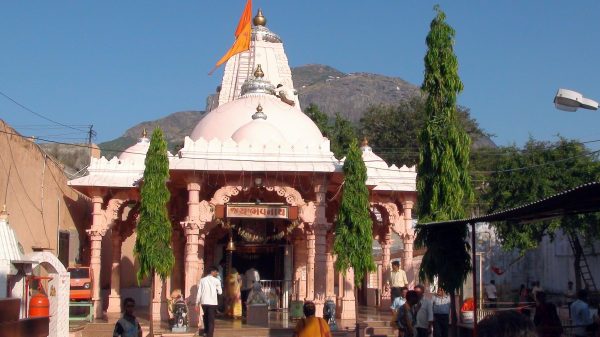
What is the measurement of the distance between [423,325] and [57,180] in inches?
571

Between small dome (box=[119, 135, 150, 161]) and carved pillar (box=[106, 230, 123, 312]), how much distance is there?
2216 millimetres

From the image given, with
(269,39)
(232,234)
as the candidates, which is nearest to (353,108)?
(269,39)

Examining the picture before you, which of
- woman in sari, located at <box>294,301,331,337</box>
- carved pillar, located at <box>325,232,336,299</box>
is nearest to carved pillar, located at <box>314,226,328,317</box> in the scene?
carved pillar, located at <box>325,232,336,299</box>

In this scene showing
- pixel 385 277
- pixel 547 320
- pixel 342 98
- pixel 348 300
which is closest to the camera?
pixel 547 320

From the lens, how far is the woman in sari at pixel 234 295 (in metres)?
21.1

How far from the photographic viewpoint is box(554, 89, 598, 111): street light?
10.6m

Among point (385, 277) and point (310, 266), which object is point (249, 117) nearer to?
point (310, 266)

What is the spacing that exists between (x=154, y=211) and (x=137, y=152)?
8054 millimetres

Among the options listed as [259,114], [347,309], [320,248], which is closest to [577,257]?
[347,309]

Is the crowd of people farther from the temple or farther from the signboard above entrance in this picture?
the signboard above entrance

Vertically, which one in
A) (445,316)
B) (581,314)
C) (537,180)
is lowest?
(445,316)

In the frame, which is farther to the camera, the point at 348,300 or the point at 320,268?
the point at 348,300

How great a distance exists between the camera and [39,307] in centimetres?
1091

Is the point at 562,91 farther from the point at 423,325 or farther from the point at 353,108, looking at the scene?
the point at 353,108
